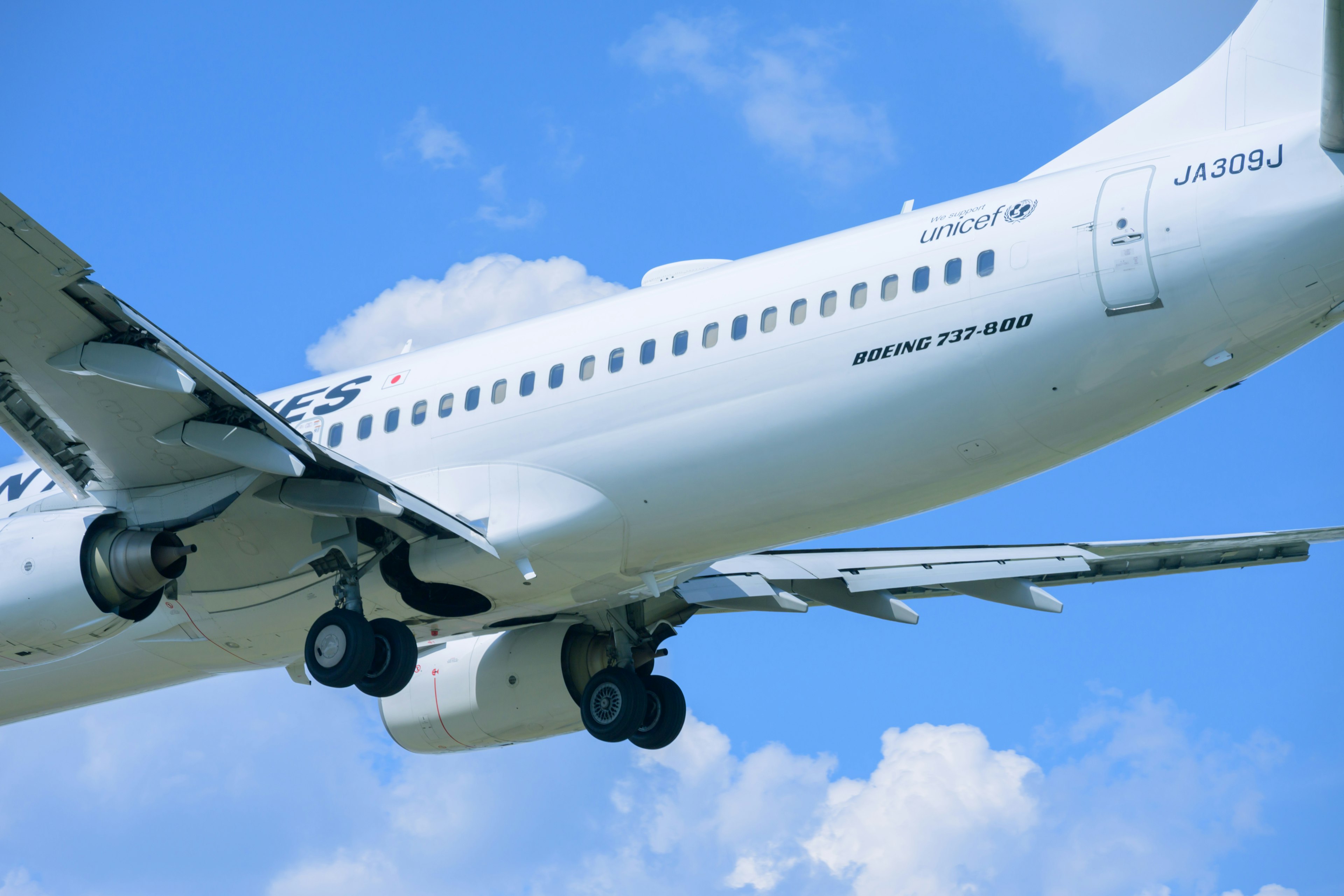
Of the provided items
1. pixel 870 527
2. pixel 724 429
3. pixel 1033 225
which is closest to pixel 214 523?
pixel 724 429

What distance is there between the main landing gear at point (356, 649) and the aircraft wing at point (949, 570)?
4244 mm

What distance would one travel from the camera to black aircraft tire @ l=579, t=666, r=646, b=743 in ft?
64.0

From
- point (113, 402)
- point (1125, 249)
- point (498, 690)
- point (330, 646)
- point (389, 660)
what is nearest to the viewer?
point (1125, 249)

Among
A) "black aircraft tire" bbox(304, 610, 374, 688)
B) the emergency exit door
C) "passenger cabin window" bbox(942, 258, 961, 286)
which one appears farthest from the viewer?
"black aircraft tire" bbox(304, 610, 374, 688)

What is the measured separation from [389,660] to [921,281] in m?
6.75

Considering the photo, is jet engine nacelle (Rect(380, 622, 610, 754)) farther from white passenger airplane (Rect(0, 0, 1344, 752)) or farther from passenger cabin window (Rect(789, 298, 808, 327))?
passenger cabin window (Rect(789, 298, 808, 327))

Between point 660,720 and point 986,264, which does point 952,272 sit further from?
point 660,720

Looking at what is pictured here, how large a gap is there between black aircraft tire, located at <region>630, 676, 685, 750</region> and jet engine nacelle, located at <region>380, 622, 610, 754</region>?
0.83 m

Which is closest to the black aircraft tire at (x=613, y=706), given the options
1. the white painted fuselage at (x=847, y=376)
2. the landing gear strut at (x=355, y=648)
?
the white painted fuselage at (x=847, y=376)

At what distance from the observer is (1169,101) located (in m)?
15.1

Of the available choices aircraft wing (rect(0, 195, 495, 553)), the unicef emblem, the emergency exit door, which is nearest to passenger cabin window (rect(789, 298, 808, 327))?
the unicef emblem

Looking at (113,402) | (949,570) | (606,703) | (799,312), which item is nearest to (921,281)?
(799,312)

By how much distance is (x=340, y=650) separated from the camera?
16125 millimetres

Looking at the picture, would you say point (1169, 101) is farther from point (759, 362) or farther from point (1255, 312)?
point (759, 362)
